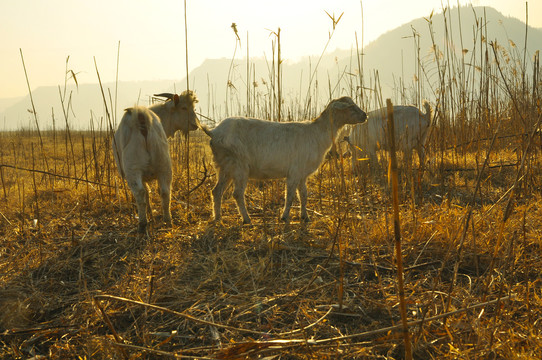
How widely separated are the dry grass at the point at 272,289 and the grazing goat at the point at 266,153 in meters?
0.52

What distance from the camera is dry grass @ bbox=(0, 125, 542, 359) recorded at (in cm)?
180

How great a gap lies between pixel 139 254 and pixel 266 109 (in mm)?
3919

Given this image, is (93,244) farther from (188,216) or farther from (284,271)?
(284,271)

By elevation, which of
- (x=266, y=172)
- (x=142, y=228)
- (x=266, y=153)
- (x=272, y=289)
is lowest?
(x=272, y=289)

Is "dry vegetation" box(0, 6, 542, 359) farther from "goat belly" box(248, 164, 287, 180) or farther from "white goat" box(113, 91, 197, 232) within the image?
"goat belly" box(248, 164, 287, 180)

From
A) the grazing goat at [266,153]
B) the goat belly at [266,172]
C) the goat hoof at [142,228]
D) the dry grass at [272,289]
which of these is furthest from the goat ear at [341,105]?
the goat hoof at [142,228]

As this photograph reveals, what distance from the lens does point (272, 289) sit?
8.39 feet

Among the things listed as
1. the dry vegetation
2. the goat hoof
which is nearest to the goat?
the dry vegetation

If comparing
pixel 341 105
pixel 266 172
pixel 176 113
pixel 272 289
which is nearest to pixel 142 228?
pixel 266 172

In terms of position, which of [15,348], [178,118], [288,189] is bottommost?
[15,348]

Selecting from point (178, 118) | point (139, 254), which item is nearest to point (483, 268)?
point (139, 254)

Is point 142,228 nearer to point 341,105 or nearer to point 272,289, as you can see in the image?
point 272,289

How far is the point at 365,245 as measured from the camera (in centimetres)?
317

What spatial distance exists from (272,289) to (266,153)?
2214mm
